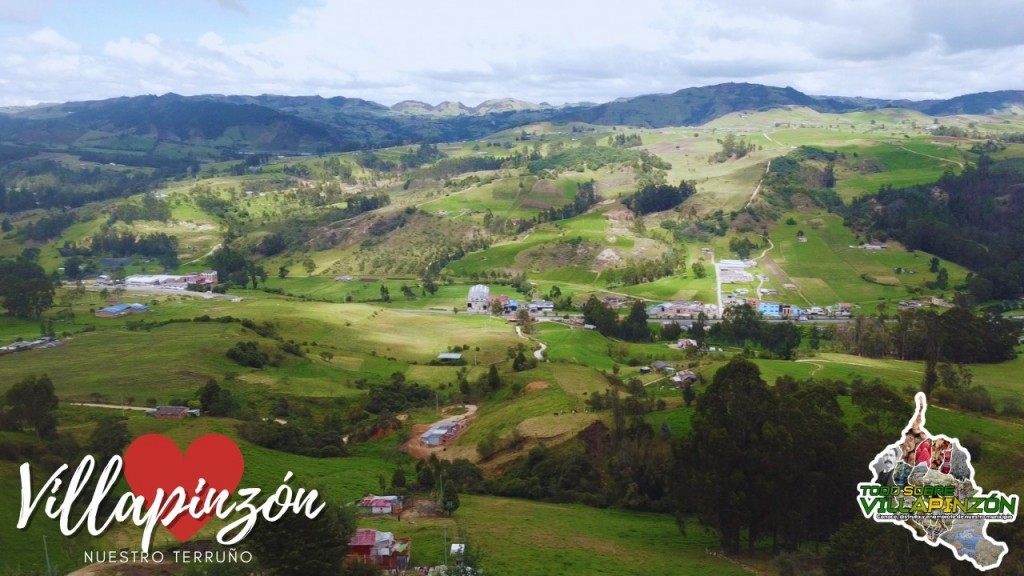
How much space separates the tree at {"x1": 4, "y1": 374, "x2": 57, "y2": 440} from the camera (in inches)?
2201

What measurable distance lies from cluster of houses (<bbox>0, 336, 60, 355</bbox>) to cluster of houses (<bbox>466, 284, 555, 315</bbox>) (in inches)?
2613

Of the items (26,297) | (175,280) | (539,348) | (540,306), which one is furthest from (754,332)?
(175,280)

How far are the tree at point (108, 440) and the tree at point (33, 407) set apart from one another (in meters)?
3.69

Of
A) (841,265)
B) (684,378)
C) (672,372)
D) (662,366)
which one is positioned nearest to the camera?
(684,378)

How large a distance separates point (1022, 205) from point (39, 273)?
8925 inches

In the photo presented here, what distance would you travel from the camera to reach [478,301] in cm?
13950

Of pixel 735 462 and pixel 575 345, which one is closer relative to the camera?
pixel 735 462

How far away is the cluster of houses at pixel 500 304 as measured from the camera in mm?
134250

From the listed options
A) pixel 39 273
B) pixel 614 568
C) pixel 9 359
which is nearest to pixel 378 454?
pixel 614 568

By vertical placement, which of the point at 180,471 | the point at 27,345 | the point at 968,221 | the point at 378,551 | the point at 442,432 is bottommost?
the point at 442,432

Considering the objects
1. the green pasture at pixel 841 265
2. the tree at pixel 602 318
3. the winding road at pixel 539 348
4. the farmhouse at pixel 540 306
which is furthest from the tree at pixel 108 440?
the green pasture at pixel 841 265

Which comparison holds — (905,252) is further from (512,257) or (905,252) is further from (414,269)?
(414,269)

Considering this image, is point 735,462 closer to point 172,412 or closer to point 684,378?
point 684,378

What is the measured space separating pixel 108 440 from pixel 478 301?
90.5 metres
